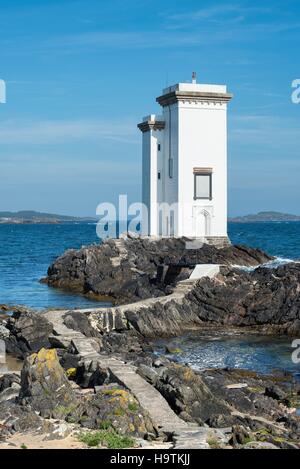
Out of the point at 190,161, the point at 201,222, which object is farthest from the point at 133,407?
the point at 201,222

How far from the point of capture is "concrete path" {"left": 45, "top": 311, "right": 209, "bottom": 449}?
1088 centimetres

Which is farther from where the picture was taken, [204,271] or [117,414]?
[204,271]

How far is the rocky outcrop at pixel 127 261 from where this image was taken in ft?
123

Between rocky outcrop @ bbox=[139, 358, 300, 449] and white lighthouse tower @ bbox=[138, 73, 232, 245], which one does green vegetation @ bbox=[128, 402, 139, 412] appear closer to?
rocky outcrop @ bbox=[139, 358, 300, 449]

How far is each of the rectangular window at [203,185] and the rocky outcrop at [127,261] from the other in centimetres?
274

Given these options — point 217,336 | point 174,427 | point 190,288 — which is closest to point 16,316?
point 217,336

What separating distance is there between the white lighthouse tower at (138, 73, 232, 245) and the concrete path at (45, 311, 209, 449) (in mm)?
25636

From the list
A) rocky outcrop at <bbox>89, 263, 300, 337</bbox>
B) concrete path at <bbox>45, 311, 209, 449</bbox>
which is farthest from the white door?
concrete path at <bbox>45, 311, 209, 449</bbox>

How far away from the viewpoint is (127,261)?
41188 mm

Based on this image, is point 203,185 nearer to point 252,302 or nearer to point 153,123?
point 153,123

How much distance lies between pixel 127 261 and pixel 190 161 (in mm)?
6922
